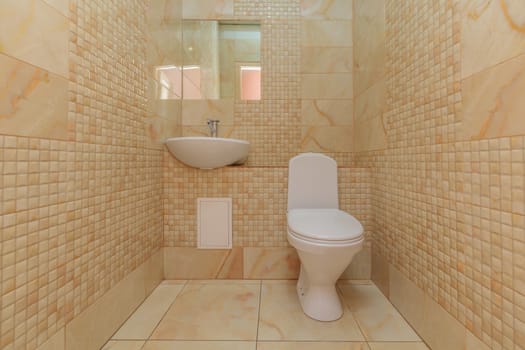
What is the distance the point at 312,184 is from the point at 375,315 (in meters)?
0.79

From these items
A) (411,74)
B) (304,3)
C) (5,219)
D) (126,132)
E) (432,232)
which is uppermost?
(304,3)

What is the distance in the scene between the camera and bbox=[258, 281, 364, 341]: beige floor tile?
120 cm

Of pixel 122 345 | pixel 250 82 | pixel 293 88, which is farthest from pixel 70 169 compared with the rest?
pixel 293 88

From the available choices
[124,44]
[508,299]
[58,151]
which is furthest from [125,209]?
[508,299]

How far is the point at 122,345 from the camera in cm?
116

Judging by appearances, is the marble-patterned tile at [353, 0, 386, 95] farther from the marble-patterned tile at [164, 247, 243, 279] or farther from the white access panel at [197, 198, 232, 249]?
the marble-patterned tile at [164, 247, 243, 279]

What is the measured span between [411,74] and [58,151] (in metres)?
1.49

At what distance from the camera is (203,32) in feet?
7.59

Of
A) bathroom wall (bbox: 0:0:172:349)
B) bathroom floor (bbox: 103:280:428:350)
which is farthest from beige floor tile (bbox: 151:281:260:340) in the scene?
bathroom wall (bbox: 0:0:172:349)

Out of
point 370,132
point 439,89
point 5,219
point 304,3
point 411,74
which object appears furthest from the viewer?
point 304,3

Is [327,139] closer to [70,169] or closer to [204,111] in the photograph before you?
[204,111]

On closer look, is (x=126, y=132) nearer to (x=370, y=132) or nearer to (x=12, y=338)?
(x=12, y=338)

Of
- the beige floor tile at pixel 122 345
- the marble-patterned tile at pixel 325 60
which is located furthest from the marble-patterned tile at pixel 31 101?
the marble-patterned tile at pixel 325 60

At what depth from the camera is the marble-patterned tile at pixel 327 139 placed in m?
2.31
